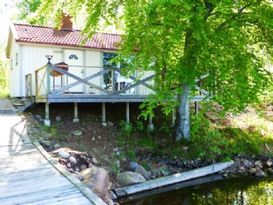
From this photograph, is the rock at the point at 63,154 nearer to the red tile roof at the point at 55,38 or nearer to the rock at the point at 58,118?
the rock at the point at 58,118

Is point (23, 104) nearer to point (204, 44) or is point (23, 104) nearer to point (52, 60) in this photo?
point (52, 60)

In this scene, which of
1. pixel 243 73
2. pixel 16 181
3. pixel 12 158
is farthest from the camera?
pixel 243 73

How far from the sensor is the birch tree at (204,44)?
962cm

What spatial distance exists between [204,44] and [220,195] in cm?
422

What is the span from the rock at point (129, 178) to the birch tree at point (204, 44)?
2321 millimetres

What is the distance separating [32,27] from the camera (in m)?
15.8

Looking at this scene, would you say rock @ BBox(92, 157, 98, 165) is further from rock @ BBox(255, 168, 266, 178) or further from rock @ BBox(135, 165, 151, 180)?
rock @ BBox(255, 168, 266, 178)

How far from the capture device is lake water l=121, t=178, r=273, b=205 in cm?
886

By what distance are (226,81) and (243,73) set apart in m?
0.65

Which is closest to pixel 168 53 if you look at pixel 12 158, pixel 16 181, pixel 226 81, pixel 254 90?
pixel 226 81

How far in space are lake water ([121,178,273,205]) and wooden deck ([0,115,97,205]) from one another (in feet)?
7.56

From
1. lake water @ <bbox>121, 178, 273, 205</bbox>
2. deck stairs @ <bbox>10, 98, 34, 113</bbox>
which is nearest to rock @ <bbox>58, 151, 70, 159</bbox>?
lake water @ <bbox>121, 178, 273, 205</bbox>

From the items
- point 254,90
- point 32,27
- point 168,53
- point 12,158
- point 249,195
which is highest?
point 32,27

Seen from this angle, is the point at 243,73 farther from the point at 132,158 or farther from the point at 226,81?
the point at 132,158
